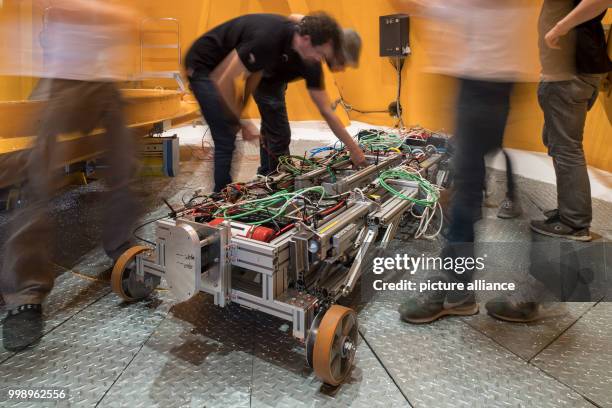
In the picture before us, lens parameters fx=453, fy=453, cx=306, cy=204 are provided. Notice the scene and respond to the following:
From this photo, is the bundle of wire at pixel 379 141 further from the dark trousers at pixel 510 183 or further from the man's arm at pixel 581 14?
the man's arm at pixel 581 14

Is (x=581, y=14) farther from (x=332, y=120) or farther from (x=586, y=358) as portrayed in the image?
(x=586, y=358)

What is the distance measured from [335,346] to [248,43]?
1.54 metres

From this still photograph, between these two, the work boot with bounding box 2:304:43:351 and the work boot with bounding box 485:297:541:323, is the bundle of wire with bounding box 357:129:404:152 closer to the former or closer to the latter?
the work boot with bounding box 485:297:541:323

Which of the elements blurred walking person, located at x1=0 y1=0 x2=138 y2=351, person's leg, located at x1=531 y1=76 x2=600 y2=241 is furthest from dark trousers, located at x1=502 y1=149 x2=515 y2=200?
blurred walking person, located at x1=0 y1=0 x2=138 y2=351

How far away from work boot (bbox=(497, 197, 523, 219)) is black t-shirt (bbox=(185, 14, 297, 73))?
1.63 metres

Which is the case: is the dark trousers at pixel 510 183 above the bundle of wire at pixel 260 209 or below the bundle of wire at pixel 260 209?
below

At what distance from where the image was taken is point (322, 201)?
180 cm

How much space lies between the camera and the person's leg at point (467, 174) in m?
1.47

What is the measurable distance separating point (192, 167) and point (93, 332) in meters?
2.70

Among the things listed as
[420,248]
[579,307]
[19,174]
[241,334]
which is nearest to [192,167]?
[19,174]

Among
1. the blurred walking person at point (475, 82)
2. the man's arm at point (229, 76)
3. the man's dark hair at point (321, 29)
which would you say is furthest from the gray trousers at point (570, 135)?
the man's arm at point (229, 76)

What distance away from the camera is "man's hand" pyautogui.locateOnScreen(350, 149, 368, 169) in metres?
2.42

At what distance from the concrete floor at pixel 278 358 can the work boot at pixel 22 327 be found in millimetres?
44

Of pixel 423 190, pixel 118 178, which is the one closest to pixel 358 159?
pixel 423 190
